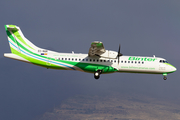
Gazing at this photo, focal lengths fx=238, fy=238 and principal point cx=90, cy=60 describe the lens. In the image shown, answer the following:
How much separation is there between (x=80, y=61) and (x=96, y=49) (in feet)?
15.2

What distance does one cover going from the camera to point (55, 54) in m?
41.6

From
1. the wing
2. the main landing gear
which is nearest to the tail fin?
the wing

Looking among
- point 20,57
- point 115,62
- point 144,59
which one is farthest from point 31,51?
point 144,59

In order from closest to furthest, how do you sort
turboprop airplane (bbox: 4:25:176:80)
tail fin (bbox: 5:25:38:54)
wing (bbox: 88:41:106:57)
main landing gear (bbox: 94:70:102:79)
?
wing (bbox: 88:41:106:57), main landing gear (bbox: 94:70:102:79), turboprop airplane (bbox: 4:25:176:80), tail fin (bbox: 5:25:38:54)

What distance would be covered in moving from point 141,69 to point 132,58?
246 centimetres

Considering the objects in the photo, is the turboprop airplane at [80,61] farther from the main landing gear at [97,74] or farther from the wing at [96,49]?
the wing at [96,49]

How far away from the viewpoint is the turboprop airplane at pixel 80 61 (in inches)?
1599

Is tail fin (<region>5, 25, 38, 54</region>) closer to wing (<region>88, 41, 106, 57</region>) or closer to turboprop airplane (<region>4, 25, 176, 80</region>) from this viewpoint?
turboprop airplane (<region>4, 25, 176, 80</region>)

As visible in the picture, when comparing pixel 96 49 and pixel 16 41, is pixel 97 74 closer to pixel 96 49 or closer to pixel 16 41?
pixel 96 49

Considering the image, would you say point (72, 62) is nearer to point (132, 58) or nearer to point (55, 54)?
point (55, 54)

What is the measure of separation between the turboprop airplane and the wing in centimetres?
38

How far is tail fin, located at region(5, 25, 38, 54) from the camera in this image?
41.7 metres

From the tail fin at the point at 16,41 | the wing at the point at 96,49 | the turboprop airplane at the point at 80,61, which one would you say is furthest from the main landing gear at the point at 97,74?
the tail fin at the point at 16,41

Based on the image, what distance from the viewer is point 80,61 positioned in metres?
41.0
